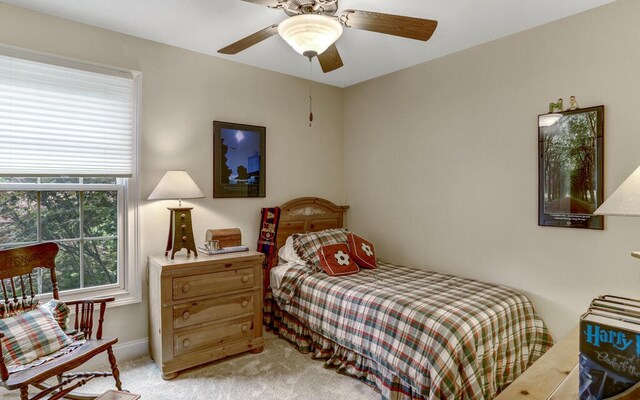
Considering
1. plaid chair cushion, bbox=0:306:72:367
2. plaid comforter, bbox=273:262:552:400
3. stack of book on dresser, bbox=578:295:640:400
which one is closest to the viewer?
stack of book on dresser, bbox=578:295:640:400

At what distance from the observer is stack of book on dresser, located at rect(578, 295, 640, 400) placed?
0.80 m

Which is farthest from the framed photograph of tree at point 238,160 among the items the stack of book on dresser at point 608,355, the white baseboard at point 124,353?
→ the stack of book on dresser at point 608,355

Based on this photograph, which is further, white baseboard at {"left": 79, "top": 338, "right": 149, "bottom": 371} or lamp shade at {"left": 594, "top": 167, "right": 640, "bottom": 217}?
white baseboard at {"left": 79, "top": 338, "right": 149, "bottom": 371}

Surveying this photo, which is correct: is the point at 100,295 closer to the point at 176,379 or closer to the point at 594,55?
the point at 176,379

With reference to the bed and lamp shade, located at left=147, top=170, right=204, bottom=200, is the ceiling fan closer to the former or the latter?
lamp shade, located at left=147, top=170, right=204, bottom=200

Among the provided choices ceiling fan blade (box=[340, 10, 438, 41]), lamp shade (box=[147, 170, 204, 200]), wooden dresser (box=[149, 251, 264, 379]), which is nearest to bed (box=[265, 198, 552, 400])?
wooden dresser (box=[149, 251, 264, 379])

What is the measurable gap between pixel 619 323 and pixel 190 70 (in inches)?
129

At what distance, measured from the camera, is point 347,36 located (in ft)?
9.39

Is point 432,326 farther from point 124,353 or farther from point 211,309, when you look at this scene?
point 124,353

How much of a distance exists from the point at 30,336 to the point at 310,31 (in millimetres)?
2202

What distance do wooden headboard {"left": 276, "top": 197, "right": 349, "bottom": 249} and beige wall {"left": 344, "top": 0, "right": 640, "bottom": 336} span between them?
0.31m

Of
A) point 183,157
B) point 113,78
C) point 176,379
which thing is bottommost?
point 176,379

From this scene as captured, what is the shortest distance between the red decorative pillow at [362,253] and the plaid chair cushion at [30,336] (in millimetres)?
2226

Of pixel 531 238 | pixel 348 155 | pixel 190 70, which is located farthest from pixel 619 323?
pixel 348 155
